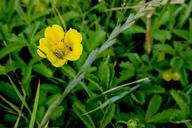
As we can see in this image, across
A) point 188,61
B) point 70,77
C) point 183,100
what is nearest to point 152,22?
point 188,61

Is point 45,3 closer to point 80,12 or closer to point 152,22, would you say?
point 80,12

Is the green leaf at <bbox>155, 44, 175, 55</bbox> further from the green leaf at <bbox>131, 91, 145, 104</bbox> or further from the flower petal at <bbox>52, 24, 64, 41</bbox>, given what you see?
the flower petal at <bbox>52, 24, 64, 41</bbox>

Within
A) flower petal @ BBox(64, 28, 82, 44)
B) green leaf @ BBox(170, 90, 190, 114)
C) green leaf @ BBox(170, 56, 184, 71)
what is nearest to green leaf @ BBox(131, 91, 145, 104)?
green leaf @ BBox(170, 90, 190, 114)

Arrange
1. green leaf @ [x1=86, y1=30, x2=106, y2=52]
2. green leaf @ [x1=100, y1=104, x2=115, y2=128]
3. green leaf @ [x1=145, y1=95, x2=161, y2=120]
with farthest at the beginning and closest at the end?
green leaf @ [x1=86, y1=30, x2=106, y2=52], green leaf @ [x1=145, y1=95, x2=161, y2=120], green leaf @ [x1=100, y1=104, x2=115, y2=128]

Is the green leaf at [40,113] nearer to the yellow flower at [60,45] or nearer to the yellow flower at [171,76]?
the yellow flower at [60,45]

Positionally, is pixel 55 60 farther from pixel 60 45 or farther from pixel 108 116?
pixel 108 116

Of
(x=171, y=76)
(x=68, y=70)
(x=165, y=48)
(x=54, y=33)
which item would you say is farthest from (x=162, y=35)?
(x=54, y=33)
